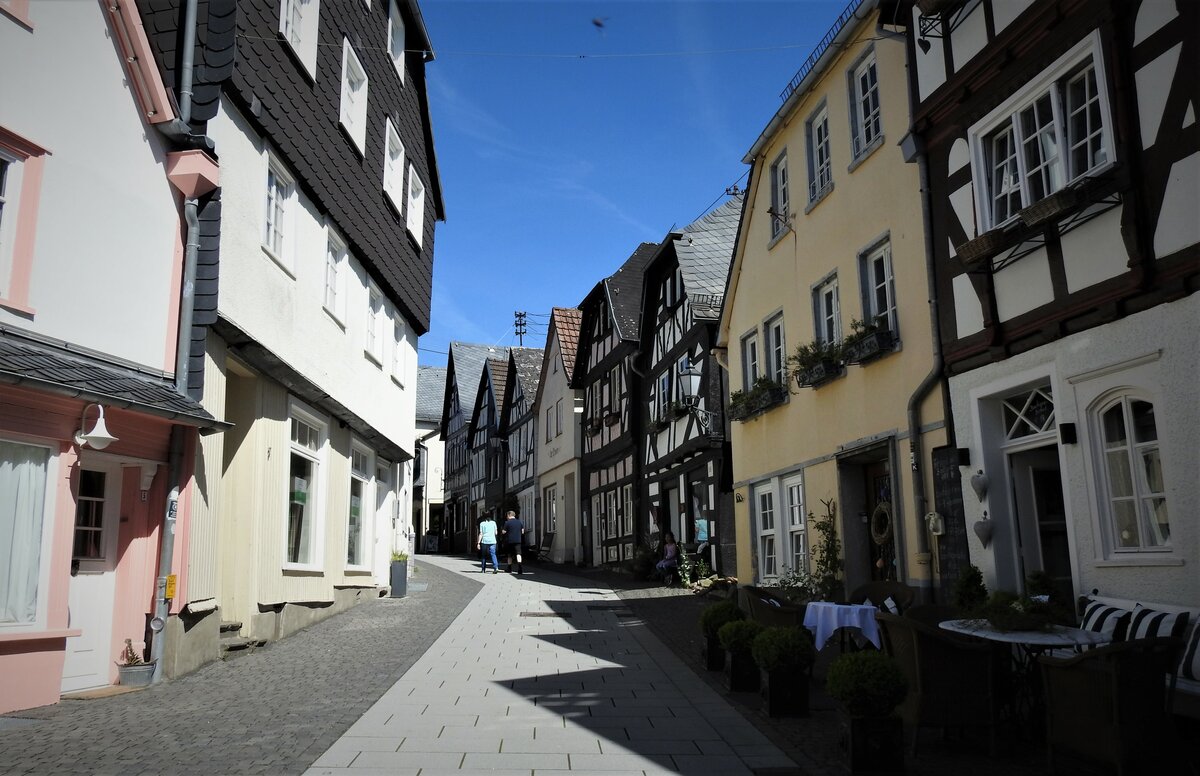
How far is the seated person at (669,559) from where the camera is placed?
66.2ft

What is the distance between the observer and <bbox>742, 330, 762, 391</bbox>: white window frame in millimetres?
16141

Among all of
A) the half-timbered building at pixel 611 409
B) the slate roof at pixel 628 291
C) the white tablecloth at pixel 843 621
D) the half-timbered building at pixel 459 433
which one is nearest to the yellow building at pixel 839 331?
the white tablecloth at pixel 843 621

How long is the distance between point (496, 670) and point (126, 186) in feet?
18.8

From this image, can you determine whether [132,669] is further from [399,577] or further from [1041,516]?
[399,577]

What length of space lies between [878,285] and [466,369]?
42805mm

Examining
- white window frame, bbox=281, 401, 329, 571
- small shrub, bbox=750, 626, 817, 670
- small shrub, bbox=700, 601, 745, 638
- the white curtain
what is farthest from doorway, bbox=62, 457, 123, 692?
small shrub, bbox=750, 626, 817, 670

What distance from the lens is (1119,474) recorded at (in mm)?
7594

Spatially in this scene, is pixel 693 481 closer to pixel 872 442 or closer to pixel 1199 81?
pixel 872 442

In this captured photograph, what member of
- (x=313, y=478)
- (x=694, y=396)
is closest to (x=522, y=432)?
(x=694, y=396)

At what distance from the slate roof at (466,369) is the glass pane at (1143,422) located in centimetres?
4444

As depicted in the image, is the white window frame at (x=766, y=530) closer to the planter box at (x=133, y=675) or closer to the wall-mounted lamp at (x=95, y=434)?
the planter box at (x=133, y=675)

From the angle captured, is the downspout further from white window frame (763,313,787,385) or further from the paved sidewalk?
white window frame (763,313,787,385)

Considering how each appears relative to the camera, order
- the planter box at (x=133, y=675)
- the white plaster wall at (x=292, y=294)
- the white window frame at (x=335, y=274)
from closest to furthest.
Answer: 1. the planter box at (x=133, y=675)
2. the white plaster wall at (x=292, y=294)
3. the white window frame at (x=335, y=274)

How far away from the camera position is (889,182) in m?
11.4
